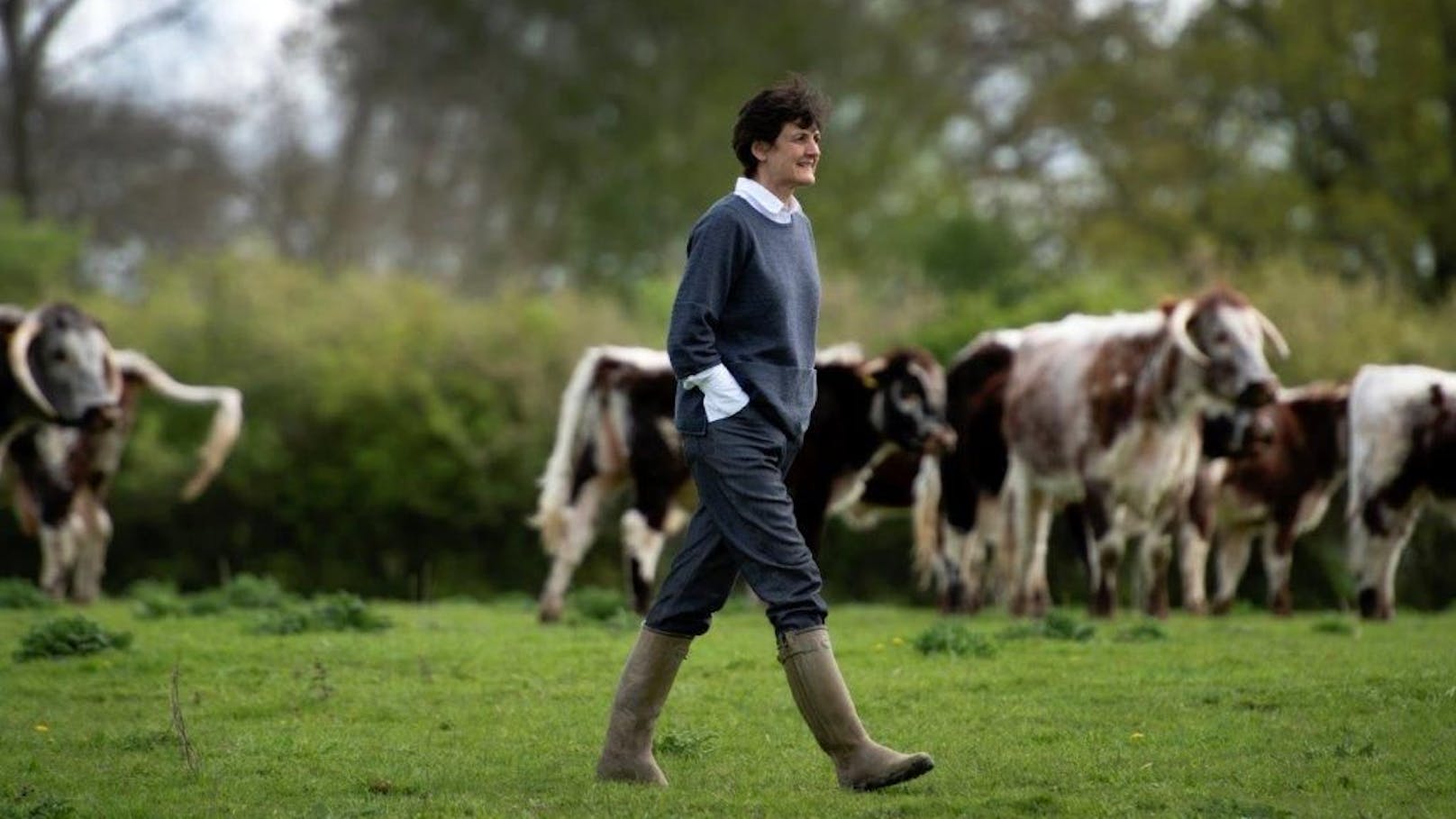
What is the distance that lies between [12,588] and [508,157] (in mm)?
33541

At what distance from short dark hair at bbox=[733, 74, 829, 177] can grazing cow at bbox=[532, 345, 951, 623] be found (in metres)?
8.20

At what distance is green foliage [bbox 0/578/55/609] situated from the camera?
17.5 meters

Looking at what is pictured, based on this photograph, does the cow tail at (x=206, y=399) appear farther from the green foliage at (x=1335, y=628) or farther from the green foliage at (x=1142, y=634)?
the green foliage at (x=1335, y=628)

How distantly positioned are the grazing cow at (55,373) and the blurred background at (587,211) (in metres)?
5.91

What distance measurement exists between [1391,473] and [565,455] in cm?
672

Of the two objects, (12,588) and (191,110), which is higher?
(191,110)

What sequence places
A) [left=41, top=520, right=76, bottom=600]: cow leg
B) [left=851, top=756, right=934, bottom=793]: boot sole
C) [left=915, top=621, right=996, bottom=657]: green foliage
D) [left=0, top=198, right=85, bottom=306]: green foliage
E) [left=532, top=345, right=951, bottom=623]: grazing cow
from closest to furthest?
[left=851, top=756, right=934, bottom=793]: boot sole
[left=915, top=621, right=996, bottom=657]: green foliage
[left=532, top=345, right=951, bottom=623]: grazing cow
[left=41, top=520, right=76, bottom=600]: cow leg
[left=0, top=198, right=85, bottom=306]: green foliage

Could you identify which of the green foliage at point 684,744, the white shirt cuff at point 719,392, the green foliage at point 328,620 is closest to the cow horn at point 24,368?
the green foliage at point 328,620

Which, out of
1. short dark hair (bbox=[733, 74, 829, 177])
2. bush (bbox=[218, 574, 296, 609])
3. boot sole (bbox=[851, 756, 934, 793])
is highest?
short dark hair (bbox=[733, 74, 829, 177])

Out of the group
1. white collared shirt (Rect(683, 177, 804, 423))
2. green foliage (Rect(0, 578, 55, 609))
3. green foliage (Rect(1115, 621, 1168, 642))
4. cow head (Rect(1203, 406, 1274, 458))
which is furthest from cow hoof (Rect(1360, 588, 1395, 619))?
green foliage (Rect(0, 578, 55, 609))

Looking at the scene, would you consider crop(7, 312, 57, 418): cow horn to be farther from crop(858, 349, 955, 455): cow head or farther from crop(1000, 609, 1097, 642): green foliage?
crop(1000, 609, 1097, 642): green foliage

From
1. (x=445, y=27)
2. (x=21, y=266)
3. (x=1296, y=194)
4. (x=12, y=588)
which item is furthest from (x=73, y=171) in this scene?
(x=12, y=588)

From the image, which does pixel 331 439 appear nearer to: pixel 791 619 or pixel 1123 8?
pixel 791 619

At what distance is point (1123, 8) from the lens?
157 feet
